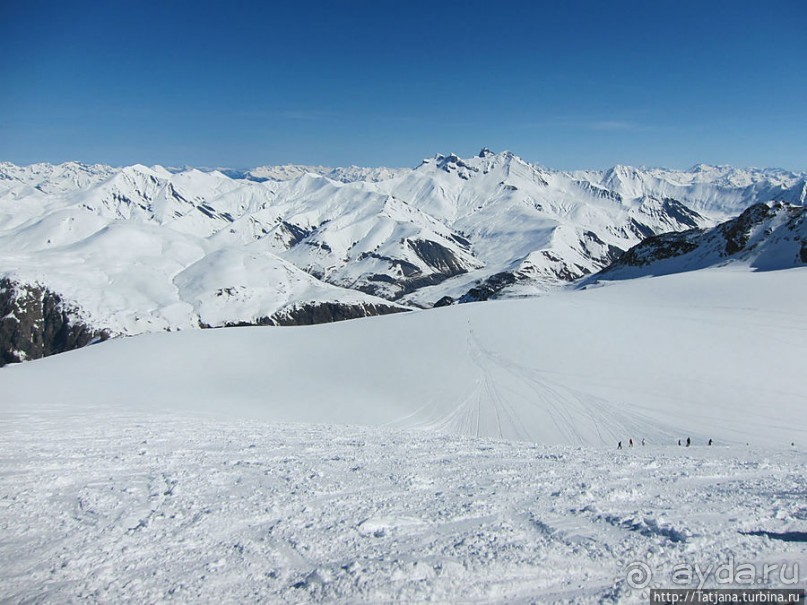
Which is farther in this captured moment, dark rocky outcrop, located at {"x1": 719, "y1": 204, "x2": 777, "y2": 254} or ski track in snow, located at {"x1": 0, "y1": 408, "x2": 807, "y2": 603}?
dark rocky outcrop, located at {"x1": 719, "y1": 204, "x2": 777, "y2": 254}

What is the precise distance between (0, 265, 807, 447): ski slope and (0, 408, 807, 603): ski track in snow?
1012 centimetres

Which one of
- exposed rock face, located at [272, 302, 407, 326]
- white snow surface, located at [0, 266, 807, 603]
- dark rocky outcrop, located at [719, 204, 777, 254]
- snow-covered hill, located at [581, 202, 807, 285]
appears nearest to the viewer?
white snow surface, located at [0, 266, 807, 603]

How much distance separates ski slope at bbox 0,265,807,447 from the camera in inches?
984

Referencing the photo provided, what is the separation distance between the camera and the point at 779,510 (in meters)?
9.13

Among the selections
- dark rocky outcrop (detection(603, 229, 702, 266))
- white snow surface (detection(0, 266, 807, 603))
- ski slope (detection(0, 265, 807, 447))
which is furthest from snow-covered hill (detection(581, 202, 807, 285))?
white snow surface (detection(0, 266, 807, 603))

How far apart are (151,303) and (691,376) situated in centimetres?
17856

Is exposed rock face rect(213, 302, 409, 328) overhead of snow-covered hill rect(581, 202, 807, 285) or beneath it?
beneath

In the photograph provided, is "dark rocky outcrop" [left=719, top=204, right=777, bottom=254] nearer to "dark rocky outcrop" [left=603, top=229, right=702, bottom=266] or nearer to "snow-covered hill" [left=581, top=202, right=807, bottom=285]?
"snow-covered hill" [left=581, top=202, right=807, bottom=285]

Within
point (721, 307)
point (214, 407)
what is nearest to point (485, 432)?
point (214, 407)

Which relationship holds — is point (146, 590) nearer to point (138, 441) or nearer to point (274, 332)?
point (138, 441)

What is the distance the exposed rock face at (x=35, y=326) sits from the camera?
463 feet

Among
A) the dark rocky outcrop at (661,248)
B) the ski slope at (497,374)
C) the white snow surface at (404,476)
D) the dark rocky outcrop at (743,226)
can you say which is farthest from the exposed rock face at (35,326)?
the dark rocky outcrop at (743,226)

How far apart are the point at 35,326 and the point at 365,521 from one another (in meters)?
180

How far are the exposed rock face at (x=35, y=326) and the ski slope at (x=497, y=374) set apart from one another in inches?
4970
